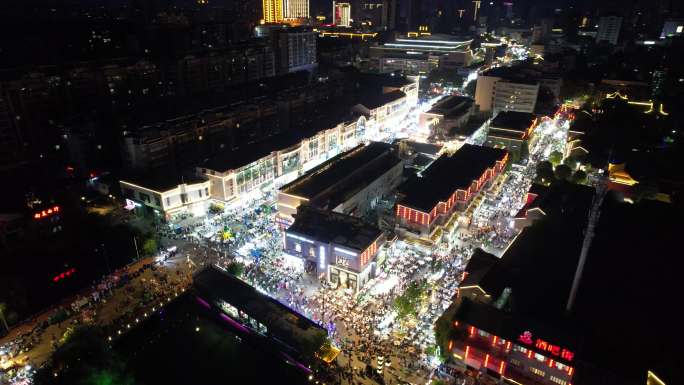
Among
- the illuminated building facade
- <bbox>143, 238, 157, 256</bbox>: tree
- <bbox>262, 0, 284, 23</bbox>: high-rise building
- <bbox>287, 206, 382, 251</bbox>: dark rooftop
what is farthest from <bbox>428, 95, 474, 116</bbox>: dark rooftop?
<bbox>262, 0, 284, 23</bbox>: high-rise building

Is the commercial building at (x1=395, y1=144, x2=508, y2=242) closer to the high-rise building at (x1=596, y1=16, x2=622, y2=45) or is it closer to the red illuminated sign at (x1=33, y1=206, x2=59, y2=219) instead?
the red illuminated sign at (x1=33, y1=206, x2=59, y2=219)

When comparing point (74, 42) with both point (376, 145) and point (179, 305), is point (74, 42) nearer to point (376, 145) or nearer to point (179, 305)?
point (376, 145)

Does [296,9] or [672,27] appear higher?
[296,9]

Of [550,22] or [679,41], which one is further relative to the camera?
[550,22]

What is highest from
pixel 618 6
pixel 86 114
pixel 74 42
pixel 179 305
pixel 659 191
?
pixel 618 6

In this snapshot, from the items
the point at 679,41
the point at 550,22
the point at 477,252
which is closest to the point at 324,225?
the point at 477,252

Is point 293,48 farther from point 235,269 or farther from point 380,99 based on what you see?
point 235,269

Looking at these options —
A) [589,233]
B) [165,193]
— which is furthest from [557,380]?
[165,193]
